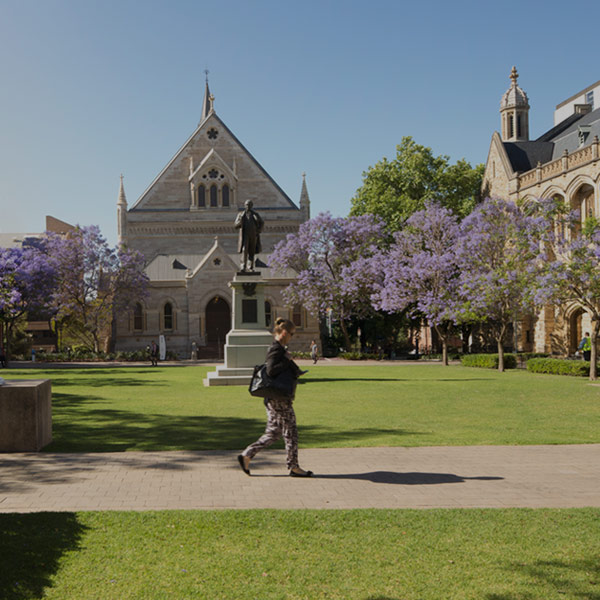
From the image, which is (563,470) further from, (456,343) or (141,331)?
(456,343)

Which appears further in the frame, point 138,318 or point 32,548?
point 138,318

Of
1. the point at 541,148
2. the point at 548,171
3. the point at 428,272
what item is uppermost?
the point at 541,148

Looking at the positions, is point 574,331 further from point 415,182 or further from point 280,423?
point 280,423

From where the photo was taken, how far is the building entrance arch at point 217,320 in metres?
49.0

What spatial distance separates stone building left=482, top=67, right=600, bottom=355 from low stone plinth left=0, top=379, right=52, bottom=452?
96.7 feet

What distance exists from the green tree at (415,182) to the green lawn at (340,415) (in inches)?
1323

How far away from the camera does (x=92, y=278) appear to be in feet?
153

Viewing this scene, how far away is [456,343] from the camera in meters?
62.5

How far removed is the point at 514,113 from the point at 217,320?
103 ft

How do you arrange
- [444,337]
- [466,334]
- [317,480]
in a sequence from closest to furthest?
[317,480] < [444,337] < [466,334]

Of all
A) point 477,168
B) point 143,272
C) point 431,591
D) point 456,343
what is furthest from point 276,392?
point 456,343

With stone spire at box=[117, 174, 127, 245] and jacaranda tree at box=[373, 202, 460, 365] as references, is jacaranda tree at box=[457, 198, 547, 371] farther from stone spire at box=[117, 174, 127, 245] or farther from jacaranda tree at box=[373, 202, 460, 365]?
stone spire at box=[117, 174, 127, 245]

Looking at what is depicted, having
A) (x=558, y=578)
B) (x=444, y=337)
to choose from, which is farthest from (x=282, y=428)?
(x=444, y=337)

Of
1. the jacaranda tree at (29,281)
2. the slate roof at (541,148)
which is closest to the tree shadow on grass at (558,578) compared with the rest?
the jacaranda tree at (29,281)
